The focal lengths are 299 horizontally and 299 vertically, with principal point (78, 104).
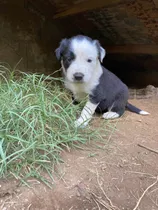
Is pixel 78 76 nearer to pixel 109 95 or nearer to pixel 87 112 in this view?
pixel 87 112

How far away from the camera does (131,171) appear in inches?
79.4

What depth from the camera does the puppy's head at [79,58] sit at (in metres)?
2.81

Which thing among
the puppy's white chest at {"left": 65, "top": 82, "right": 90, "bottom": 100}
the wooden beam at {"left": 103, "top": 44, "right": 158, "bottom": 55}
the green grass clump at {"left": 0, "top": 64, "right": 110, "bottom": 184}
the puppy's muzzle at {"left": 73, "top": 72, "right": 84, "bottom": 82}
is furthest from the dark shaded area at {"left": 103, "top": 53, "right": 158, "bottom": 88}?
the green grass clump at {"left": 0, "top": 64, "right": 110, "bottom": 184}

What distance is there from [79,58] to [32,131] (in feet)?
3.65

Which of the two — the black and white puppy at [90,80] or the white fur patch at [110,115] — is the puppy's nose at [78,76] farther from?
the white fur patch at [110,115]

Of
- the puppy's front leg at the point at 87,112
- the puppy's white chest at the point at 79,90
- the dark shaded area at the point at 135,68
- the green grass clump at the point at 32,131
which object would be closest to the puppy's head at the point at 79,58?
the puppy's white chest at the point at 79,90

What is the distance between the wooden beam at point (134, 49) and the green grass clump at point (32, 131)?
3.31 meters

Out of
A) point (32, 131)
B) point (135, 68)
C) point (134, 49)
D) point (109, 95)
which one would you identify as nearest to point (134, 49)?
point (134, 49)

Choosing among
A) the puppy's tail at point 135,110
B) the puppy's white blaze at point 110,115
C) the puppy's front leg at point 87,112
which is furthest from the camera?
the puppy's tail at point 135,110

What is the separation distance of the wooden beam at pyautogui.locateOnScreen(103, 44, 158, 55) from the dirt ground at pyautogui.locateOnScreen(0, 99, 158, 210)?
3295mm

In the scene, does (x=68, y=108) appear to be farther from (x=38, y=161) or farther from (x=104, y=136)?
(x=38, y=161)

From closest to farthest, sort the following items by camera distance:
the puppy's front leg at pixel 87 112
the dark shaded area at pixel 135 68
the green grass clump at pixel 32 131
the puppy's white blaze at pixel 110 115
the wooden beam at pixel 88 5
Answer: the green grass clump at pixel 32 131 → the puppy's front leg at pixel 87 112 → the puppy's white blaze at pixel 110 115 → the wooden beam at pixel 88 5 → the dark shaded area at pixel 135 68

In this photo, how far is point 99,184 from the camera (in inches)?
72.4

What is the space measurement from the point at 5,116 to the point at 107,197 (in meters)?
0.87
